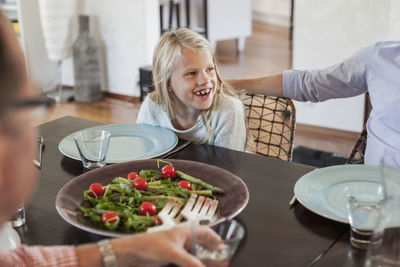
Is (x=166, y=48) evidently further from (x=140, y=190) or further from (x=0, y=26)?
(x=0, y=26)

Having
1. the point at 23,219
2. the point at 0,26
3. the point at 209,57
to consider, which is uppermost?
the point at 0,26

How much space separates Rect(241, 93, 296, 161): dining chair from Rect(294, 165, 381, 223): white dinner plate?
1.68ft

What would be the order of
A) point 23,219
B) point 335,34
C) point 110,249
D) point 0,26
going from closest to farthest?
point 0,26 < point 110,249 < point 23,219 < point 335,34

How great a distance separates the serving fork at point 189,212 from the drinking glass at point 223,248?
4.9 inches

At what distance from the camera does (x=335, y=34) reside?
11.5 ft

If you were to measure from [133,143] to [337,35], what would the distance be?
2.31 m

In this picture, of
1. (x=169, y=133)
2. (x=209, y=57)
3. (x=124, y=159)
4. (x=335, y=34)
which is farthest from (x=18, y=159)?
(x=335, y=34)

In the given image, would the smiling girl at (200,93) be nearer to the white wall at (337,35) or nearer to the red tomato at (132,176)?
the red tomato at (132,176)

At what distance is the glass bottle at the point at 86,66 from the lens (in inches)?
189

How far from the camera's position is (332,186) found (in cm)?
121

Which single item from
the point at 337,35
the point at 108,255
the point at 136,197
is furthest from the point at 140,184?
the point at 337,35

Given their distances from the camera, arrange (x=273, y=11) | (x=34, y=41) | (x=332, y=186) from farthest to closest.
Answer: (x=273, y=11), (x=34, y=41), (x=332, y=186)

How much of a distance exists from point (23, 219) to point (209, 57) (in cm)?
92

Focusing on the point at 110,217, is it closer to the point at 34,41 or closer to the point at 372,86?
the point at 372,86
